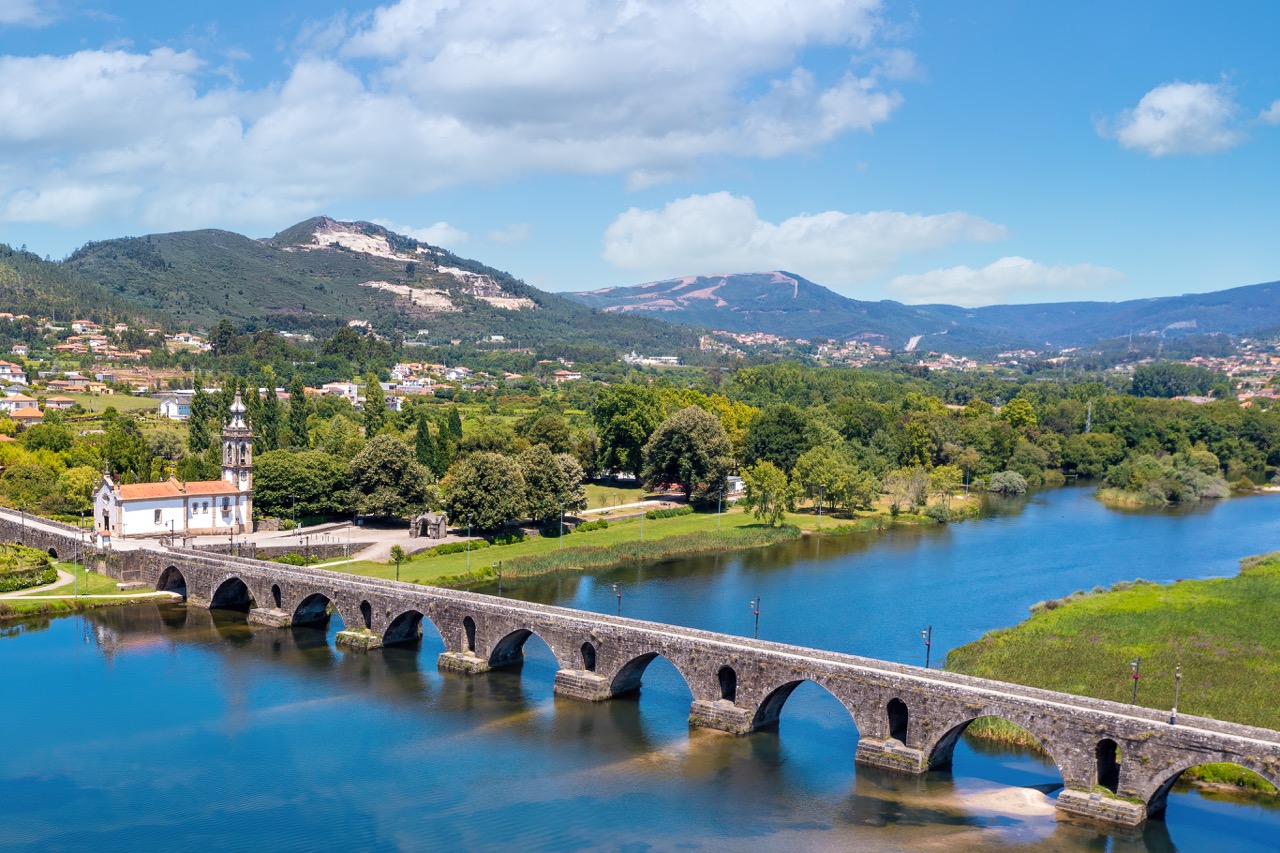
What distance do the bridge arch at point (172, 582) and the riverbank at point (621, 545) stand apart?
8.07m

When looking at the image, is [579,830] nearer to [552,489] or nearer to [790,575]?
[790,575]

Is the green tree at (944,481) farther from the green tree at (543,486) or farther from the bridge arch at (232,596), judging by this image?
the bridge arch at (232,596)

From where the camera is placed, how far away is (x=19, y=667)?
49625 mm

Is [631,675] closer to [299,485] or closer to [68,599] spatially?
[68,599]

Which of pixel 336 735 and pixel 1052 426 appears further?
pixel 1052 426

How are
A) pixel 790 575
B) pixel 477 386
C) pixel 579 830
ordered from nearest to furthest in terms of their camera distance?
pixel 579 830 < pixel 790 575 < pixel 477 386

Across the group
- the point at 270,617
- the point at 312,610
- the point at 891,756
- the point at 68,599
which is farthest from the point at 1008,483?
the point at 68,599

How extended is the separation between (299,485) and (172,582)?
14.3m

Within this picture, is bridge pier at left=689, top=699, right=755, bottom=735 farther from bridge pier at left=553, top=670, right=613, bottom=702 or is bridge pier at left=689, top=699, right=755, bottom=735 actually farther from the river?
bridge pier at left=553, top=670, right=613, bottom=702

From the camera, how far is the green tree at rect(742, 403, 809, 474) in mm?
102312

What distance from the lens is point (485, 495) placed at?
248ft

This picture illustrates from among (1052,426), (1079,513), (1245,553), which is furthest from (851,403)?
(1245,553)

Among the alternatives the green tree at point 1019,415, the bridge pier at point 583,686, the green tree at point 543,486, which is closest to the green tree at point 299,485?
the green tree at point 543,486

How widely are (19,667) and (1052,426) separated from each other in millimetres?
122652
